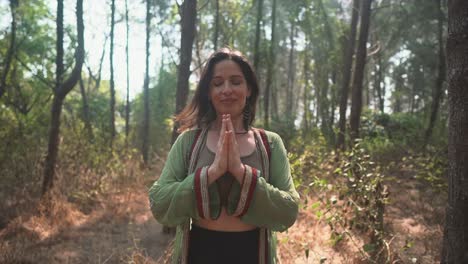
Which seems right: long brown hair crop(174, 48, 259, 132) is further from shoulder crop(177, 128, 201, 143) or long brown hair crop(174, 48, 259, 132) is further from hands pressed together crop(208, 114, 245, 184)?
hands pressed together crop(208, 114, 245, 184)

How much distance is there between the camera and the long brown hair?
1.54 meters

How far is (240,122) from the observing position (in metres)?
1.60

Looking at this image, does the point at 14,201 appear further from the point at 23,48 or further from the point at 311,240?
the point at 23,48

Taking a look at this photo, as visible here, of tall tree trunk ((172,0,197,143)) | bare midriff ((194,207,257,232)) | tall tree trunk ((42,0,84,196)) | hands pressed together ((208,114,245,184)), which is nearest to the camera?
hands pressed together ((208,114,245,184))

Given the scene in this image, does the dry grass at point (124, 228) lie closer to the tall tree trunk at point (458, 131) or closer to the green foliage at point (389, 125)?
the tall tree trunk at point (458, 131)

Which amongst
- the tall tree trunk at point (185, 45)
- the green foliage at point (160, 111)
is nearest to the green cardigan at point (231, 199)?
the tall tree trunk at point (185, 45)

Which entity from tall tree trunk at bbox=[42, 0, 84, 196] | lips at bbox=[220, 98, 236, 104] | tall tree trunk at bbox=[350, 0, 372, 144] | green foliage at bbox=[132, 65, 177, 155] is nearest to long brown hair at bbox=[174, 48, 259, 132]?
lips at bbox=[220, 98, 236, 104]

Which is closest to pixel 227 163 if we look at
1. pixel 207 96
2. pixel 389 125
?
pixel 207 96

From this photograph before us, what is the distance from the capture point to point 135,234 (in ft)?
15.8

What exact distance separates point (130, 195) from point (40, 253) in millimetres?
2171

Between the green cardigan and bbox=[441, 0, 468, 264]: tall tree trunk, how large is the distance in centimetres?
95

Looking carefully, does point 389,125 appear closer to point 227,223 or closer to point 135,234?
point 135,234

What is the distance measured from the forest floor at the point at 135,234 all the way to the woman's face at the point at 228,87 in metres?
1.84

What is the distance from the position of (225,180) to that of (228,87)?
1.39 feet
